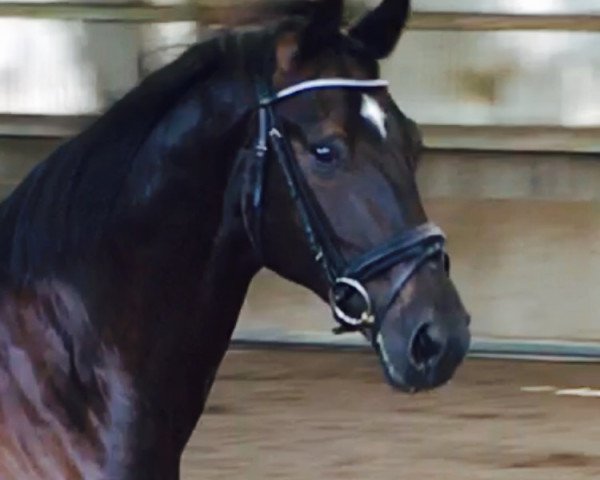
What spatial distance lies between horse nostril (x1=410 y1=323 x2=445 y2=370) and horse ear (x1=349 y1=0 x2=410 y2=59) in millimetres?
532

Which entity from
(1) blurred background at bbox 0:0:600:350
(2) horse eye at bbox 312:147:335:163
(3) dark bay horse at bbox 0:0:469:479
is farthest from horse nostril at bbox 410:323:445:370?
(1) blurred background at bbox 0:0:600:350

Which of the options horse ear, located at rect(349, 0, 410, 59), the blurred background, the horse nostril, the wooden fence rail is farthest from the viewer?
the wooden fence rail

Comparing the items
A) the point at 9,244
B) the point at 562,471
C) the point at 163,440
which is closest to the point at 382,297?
the point at 163,440

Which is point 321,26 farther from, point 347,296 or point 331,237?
point 347,296

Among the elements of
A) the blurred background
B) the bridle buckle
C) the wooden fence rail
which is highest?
the bridle buckle

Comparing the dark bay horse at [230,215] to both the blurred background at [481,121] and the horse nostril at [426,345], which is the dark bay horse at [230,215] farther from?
the blurred background at [481,121]

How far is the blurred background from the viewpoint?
7734 mm

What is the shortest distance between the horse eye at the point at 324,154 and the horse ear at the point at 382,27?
24 centimetres

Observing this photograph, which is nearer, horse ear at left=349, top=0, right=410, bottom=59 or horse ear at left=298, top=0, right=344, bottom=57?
horse ear at left=298, top=0, right=344, bottom=57

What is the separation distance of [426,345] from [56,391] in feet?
2.09

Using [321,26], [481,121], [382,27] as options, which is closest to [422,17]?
[481,121]

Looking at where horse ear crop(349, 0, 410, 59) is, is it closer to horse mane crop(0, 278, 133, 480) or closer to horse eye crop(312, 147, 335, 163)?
horse eye crop(312, 147, 335, 163)

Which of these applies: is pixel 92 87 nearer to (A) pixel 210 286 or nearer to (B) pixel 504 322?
(B) pixel 504 322

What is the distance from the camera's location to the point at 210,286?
2795 mm
